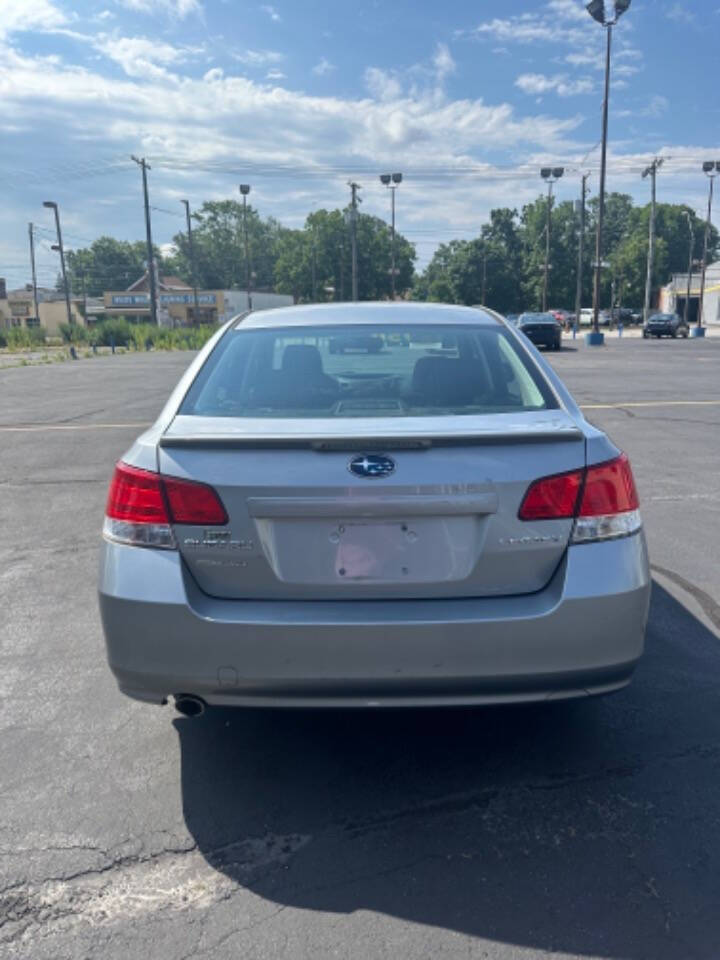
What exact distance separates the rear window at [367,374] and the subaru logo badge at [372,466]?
0.40 metres

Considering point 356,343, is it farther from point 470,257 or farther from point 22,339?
point 470,257

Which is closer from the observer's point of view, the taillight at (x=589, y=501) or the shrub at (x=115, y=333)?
the taillight at (x=589, y=501)

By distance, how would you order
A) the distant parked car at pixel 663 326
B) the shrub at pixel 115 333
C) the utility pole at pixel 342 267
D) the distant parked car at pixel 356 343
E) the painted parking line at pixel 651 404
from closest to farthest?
the distant parked car at pixel 356 343, the painted parking line at pixel 651 404, the shrub at pixel 115 333, the distant parked car at pixel 663 326, the utility pole at pixel 342 267

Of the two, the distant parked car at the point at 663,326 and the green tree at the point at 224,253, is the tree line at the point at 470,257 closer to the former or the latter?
the green tree at the point at 224,253

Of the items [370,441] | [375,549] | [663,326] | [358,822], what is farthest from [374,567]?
[663,326]

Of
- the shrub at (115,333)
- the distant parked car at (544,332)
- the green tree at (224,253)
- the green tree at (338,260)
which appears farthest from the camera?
the green tree at (224,253)

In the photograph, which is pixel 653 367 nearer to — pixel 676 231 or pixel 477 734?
pixel 477 734

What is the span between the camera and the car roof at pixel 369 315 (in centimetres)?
362

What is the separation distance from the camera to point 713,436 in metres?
9.96

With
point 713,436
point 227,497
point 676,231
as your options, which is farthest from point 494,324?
point 676,231

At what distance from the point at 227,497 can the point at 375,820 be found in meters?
1.19

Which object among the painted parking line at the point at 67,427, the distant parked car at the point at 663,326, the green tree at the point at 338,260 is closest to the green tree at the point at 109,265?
the green tree at the point at 338,260

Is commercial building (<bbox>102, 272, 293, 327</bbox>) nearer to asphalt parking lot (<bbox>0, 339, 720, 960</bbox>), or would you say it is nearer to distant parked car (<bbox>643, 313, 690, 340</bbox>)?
distant parked car (<bbox>643, 313, 690, 340</bbox>)

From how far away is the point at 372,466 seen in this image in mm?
2385
